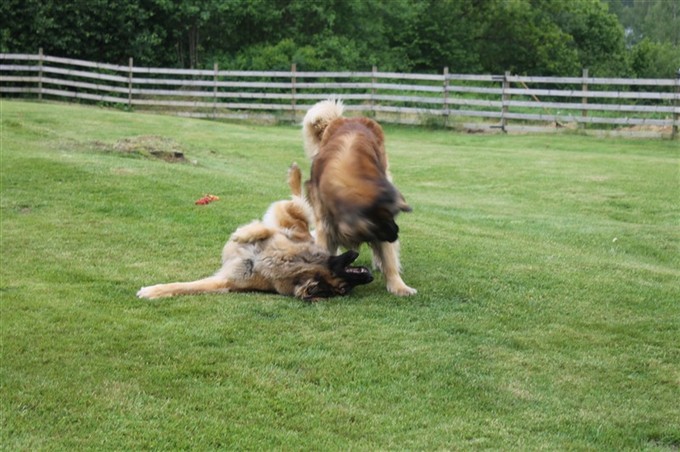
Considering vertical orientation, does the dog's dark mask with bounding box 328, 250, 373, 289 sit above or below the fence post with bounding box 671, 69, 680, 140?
below

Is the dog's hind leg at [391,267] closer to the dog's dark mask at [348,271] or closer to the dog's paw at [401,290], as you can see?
the dog's paw at [401,290]

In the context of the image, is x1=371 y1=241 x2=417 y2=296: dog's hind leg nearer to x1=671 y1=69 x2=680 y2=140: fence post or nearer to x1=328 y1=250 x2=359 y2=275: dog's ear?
x1=328 y1=250 x2=359 y2=275: dog's ear

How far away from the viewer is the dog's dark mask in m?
5.77

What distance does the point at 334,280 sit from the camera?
5875 mm

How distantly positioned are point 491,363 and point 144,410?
195 cm

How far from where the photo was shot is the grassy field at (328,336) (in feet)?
13.1

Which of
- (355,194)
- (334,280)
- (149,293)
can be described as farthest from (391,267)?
(149,293)

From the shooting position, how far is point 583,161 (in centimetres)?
1517

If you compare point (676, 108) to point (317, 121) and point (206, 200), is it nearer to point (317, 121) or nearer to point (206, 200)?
point (206, 200)

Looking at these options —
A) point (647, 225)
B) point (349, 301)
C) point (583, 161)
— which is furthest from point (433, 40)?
point (349, 301)

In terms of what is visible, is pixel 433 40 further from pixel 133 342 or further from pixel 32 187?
pixel 133 342

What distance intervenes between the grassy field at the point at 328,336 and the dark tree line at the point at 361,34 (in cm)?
Result: 1688

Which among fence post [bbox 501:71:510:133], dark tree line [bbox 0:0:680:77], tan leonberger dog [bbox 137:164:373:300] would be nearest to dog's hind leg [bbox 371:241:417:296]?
tan leonberger dog [bbox 137:164:373:300]

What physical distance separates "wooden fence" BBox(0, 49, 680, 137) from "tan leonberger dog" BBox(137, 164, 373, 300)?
1678 centimetres
